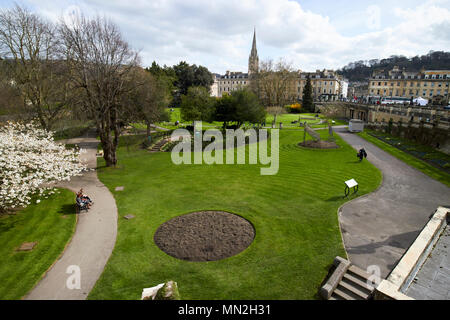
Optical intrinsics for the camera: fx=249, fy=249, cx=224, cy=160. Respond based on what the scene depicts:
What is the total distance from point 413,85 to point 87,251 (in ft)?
394

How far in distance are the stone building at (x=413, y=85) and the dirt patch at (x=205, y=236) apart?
10460cm

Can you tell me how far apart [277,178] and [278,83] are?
209ft

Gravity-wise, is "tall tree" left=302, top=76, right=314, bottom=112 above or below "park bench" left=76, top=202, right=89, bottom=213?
above

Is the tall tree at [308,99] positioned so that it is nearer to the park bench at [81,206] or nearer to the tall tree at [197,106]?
the tall tree at [197,106]

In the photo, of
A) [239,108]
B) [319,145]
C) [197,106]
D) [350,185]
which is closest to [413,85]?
[319,145]

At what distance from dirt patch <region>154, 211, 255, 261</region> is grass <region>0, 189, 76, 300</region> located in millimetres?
4936

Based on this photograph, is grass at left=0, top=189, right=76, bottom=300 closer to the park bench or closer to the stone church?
the park bench

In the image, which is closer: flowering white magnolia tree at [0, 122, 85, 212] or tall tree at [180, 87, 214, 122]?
flowering white magnolia tree at [0, 122, 85, 212]

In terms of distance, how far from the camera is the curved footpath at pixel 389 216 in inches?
448

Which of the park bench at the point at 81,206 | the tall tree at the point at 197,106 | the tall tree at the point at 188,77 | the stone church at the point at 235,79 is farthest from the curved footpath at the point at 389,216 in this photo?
the stone church at the point at 235,79

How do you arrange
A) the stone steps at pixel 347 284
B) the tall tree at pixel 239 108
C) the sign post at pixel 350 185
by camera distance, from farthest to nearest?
the tall tree at pixel 239 108 < the sign post at pixel 350 185 < the stone steps at pixel 347 284

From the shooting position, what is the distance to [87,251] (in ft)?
39.2

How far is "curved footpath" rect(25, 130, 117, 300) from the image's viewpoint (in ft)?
31.1

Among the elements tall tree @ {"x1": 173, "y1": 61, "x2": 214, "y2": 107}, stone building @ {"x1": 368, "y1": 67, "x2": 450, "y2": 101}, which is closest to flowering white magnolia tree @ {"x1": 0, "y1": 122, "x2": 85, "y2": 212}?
tall tree @ {"x1": 173, "y1": 61, "x2": 214, "y2": 107}
